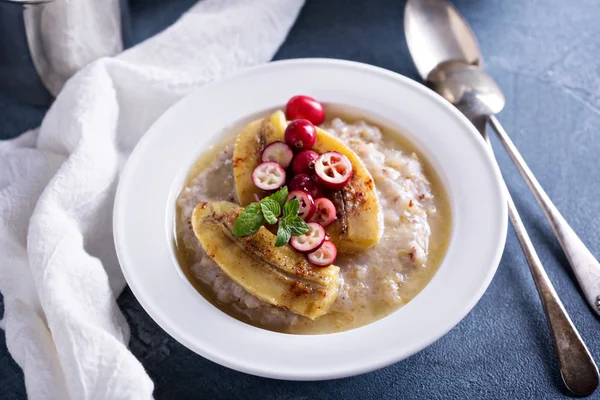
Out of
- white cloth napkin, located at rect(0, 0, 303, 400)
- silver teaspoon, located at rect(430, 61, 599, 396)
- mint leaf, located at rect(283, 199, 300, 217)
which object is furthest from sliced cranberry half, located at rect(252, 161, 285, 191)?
silver teaspoon, located at rect(430, 61, 599, 396)

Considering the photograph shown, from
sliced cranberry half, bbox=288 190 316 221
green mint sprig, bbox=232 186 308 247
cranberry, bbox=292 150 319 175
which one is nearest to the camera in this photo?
green mint sprig, bbox=232 186 308 247

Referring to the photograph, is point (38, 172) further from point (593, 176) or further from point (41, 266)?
point (593, 176)

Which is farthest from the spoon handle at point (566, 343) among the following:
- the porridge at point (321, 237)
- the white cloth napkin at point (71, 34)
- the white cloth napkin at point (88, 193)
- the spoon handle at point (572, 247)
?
the white cloth napkin at point (71, 34)

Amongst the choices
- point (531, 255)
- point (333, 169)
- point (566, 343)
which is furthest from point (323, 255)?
point (566, 343)

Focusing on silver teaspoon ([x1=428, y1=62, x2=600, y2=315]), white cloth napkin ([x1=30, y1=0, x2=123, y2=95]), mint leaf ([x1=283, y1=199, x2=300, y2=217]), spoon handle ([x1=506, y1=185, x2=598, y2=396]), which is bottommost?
spoon handle ([x1=506, y1=185, x2=598, y2=396])

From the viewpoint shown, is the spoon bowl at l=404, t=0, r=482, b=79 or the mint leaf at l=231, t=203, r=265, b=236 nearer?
the mint leaf at l=231, t=203, r=265, b=236

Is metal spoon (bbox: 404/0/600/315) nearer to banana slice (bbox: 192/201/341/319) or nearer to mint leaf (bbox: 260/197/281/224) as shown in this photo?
banana slice (bbox: 192/201/341/319)

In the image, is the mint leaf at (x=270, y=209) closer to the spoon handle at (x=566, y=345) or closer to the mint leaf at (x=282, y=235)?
the mint leaf at (x=282, y=235)

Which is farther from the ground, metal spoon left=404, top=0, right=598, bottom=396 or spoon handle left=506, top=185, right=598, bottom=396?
metal spoon left=404, top=0, right=598, bottom=396
